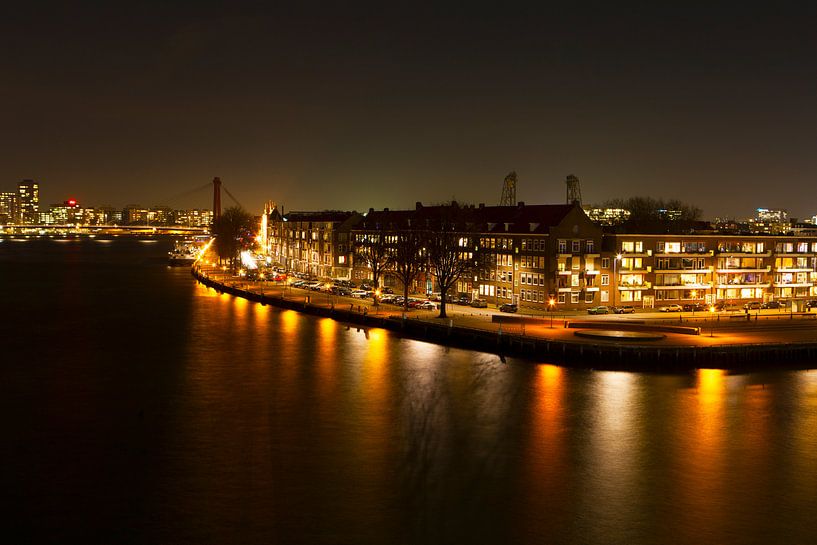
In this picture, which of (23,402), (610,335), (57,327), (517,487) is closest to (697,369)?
(610,335)

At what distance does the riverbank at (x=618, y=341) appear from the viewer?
2891cm

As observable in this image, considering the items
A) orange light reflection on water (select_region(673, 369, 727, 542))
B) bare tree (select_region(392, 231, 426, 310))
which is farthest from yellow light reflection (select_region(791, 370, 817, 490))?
bare tree (select_region(392, 231, 426, 310))

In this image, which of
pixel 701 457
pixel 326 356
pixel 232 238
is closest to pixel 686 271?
pixel 326 356

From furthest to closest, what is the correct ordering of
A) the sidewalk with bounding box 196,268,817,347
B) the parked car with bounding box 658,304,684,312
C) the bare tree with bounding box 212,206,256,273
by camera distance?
the bare tree with bounding box 212,206,256,273
the parked car with bounding box 658,304,684,312
the sidewalk with bounding box 196,268,817,347

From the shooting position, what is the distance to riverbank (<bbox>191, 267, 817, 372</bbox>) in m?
28.9

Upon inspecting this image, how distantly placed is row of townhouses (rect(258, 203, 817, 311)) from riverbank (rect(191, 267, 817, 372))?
355 cm

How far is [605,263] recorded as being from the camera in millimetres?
40531

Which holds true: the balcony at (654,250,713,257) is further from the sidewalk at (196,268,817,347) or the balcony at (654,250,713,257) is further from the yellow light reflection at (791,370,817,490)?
the yellow light reflection at (791,370,817,490)

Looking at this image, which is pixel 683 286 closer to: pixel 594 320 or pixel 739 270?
pixel 739 270

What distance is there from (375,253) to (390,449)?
3037 cm

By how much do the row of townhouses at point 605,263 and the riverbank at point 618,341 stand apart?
355cm

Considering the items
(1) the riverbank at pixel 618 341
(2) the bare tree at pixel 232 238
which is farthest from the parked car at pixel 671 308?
(2) the bare tree at pixel 232 238

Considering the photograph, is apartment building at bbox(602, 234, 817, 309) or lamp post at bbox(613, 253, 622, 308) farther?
apartment building at bbox(602, 234, 817, 309)

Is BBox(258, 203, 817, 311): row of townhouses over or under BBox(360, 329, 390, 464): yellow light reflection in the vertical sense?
over
